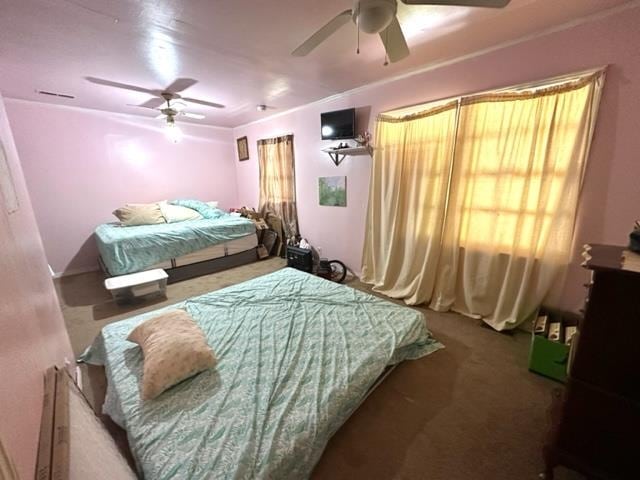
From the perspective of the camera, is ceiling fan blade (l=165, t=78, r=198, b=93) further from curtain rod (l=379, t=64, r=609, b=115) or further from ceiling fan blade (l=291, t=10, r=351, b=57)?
A: curtain rod (l=379, t=64, r=609, b=115)

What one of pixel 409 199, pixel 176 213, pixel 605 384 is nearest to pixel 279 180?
pixel 176 213

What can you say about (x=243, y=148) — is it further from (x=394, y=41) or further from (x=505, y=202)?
(x=505, y=202)

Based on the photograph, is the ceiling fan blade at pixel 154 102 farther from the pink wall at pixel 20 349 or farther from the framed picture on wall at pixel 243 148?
the pink wall at pixel 20 349

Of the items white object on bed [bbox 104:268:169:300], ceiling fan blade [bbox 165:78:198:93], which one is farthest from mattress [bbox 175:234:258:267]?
ceiling fan blade [bbox 165:78:198:93]

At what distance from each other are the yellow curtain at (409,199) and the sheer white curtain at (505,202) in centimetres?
2

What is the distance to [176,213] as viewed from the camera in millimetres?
4270

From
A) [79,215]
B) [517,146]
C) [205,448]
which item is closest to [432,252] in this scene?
[517,146]

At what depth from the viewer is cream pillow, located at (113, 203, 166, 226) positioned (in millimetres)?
3898

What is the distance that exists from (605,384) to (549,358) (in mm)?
887

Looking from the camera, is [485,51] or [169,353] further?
[485,51]

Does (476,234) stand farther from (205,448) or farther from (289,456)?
(205,448)

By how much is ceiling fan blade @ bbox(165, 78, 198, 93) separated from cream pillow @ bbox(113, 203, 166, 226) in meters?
1.97

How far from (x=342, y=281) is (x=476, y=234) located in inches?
67.3

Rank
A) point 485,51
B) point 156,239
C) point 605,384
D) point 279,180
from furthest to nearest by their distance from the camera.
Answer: point 279,180 → point 156,239 → point 485,51 → point 605,384
